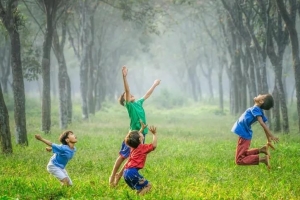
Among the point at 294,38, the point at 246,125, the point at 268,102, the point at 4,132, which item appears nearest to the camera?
the point at 268,102

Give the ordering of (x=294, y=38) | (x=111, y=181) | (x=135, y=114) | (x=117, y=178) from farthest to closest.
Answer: (x=294, y=38) → (x=135, y=114) → (x=111, y=181) → (x=117, y=178)

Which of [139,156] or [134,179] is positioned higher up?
[139,156]

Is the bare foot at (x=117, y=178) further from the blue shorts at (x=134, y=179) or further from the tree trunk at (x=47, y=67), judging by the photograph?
the tree trunk at (x=47, y=67)

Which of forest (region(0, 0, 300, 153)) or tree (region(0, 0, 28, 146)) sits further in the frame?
forest (region(0, 0, 300, 153))

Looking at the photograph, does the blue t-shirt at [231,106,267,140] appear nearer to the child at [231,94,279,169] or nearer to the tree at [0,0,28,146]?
the child at [231,94,279,169]

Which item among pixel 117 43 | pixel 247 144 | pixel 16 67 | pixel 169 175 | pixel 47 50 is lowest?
pixel 169 175

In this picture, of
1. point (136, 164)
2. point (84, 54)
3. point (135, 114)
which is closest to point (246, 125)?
point (135, 114)

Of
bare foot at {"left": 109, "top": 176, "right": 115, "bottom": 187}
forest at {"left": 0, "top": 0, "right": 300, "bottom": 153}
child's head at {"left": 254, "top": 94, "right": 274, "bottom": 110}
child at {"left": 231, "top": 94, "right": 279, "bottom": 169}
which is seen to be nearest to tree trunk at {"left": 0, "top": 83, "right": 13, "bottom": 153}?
forest at {"left": 0, "top": 0, "right": 300, "bottom": 153}

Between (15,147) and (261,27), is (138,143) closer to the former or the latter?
(15,147)

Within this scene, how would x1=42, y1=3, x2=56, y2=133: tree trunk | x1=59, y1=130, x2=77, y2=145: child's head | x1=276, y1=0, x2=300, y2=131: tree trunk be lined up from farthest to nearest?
x1=42, y1=3, x2=56, y2=133: tree trunk < x1=276, y1=0, x2=300, y2=131: tree trunk < x1=59, y1=130, x2=77, y2=145: child's head

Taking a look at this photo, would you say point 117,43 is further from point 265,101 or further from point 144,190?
point 144,190

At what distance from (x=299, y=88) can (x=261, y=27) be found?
627 centimetres

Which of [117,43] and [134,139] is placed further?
[117,43]

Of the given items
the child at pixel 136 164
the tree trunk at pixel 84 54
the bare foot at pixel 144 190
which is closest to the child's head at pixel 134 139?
the child at pixel 136 164
